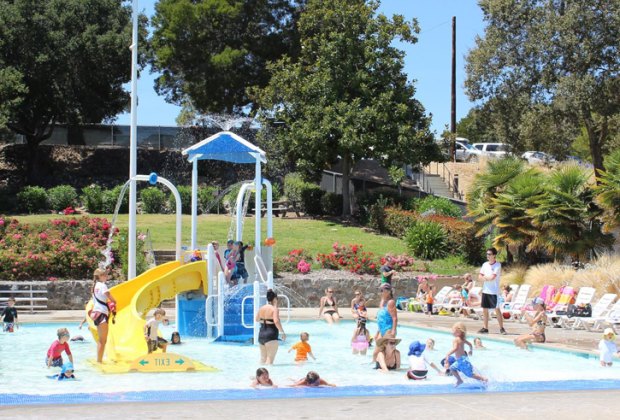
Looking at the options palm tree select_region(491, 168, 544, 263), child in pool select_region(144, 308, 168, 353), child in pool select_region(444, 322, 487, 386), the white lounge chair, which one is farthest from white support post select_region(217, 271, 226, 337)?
palm tree select_region(491, 168, 544, 263)

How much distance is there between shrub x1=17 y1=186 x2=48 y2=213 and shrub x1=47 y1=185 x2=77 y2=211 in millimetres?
380

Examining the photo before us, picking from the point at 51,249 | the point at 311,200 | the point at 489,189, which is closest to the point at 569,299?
the point at 489,189

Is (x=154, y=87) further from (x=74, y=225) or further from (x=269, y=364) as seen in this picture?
(x=269, y=364)

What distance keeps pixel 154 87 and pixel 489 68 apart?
78.8ft

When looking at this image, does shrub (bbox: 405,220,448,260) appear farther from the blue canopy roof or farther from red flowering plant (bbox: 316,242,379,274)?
the blue canopy roof

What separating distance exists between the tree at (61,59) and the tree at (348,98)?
11.0 meters

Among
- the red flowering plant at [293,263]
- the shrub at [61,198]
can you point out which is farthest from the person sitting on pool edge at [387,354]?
the shrub at [61,198]

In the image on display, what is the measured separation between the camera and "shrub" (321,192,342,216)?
41.9 metres

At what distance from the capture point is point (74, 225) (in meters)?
28.5

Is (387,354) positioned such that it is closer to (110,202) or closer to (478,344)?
(478,344)

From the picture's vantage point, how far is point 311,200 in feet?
139

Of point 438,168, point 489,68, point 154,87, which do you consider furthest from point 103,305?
point 154,87

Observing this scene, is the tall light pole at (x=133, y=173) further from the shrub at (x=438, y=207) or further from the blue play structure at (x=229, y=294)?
the shrub at (x=438, y=207)

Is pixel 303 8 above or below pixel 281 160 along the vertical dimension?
above
